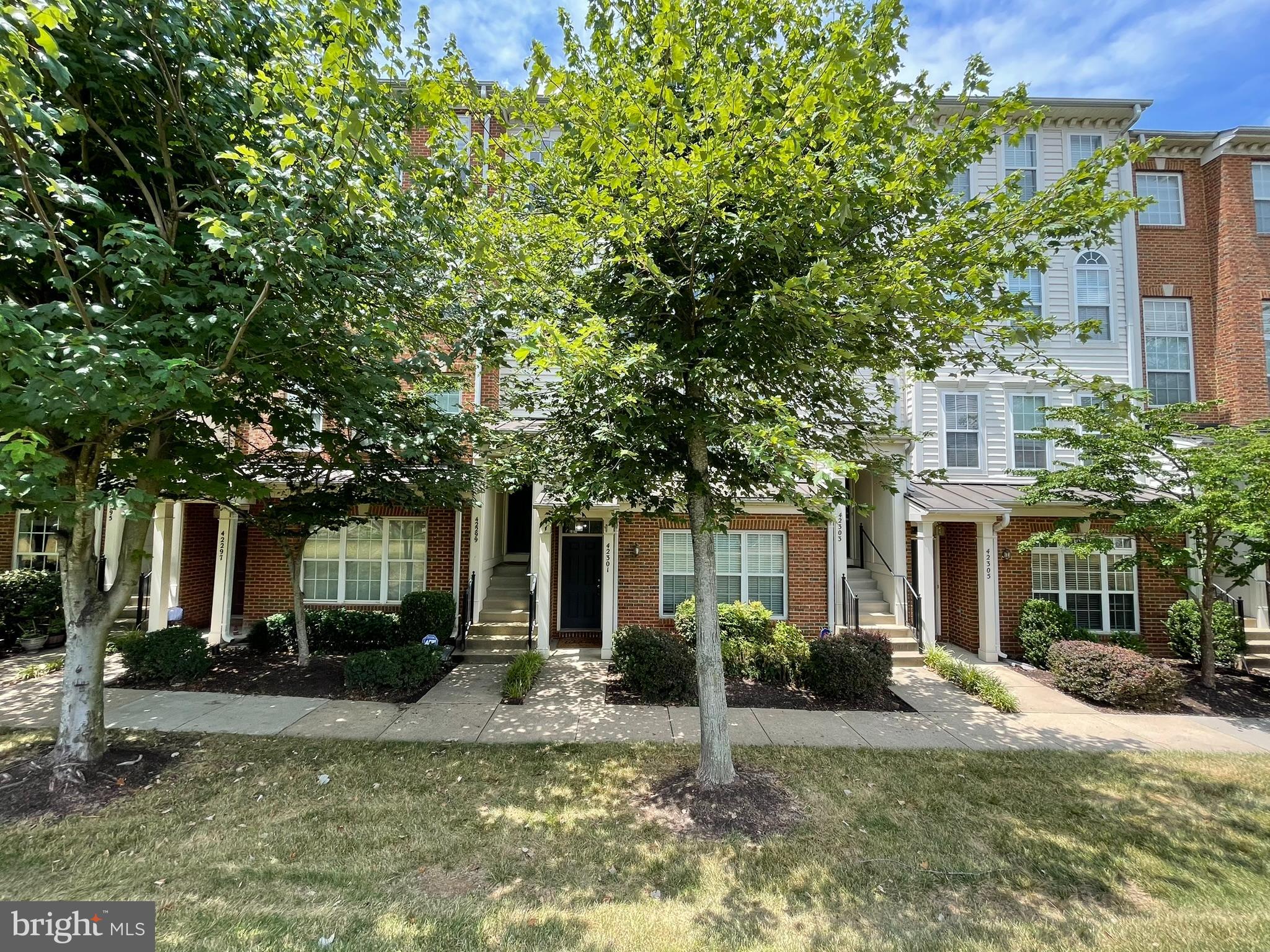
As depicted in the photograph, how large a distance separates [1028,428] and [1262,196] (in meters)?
7.43

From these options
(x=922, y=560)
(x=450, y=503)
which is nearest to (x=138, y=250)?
(x=450, y=503)

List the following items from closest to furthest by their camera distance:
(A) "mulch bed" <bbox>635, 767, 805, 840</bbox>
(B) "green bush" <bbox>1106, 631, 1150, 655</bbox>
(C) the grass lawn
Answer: (C) the grass lawn
(A) "mulch bed" <bbox>635, 767, 805, 840</bbox>
(B) "green bush" <bbox>1106, 631, 1150, 655</bbox>

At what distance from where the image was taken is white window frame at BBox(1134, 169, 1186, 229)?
41.0 feet

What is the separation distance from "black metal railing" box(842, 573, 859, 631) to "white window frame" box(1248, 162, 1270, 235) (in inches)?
489

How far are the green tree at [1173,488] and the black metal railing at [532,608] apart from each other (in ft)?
27.5

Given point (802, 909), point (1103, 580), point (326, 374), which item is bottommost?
point (802, 909)

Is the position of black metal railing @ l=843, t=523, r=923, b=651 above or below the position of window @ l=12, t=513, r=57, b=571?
below

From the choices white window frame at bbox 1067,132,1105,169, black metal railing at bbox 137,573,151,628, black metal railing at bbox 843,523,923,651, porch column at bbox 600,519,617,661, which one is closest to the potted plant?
black metal railing at bbox 137,573,151,628

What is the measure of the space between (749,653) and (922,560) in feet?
14.1

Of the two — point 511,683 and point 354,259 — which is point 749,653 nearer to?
point 511,683

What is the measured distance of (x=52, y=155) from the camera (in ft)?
14.6

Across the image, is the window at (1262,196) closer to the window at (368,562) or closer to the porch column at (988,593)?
the porch column at (988,593)

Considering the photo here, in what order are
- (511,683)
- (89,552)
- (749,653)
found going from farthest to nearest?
(749,653)
(511,683)
(89,552)

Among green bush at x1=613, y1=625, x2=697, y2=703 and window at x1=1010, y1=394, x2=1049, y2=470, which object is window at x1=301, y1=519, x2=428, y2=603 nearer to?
green bush at x1=613, y1=625, x2=697, y2=703
